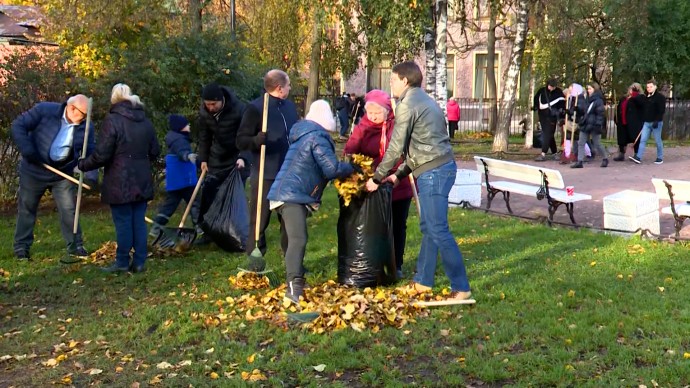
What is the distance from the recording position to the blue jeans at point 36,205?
824cm

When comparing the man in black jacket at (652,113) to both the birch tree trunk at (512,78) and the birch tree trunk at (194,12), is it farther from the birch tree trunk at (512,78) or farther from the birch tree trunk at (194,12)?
the birch tree trunk at (194,12)

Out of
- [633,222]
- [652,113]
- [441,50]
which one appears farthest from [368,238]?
[441,50]

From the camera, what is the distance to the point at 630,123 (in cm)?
1706

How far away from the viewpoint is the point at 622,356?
5.10 m

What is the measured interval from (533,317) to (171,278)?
3285 mm

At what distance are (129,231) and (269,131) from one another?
5.17 feet

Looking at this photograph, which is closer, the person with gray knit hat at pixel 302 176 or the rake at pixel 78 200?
the person with gray knit hat at pixel 302 176

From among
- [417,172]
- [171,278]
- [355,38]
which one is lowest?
[171,278]

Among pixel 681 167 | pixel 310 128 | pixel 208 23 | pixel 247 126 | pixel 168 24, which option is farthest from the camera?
A: pixel 208 23

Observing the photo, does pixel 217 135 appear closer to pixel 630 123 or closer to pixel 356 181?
pixel 356 181

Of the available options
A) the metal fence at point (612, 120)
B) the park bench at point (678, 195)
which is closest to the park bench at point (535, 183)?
the park bench at point (678, 195)

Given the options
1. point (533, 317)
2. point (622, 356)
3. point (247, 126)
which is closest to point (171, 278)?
point (247, 126)

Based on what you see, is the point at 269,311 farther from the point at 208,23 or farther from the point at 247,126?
the point at 208,23

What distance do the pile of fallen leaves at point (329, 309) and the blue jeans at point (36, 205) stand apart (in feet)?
8.58
